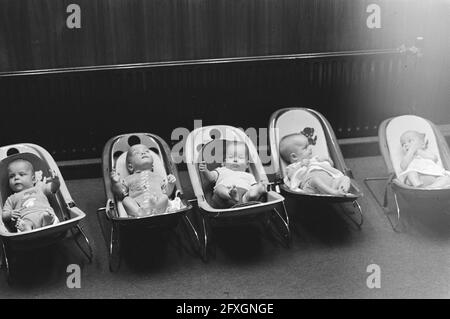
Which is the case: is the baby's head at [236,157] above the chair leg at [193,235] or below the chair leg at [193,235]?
above

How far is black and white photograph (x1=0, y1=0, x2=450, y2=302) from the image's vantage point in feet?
12.1

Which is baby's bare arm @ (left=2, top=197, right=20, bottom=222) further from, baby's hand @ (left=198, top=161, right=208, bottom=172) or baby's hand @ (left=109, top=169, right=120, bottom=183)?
baby's hand @ (left=198, top=161, right=208, bottom=172)

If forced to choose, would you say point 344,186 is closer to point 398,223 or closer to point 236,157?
point 398,223

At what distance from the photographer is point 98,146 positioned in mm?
5113

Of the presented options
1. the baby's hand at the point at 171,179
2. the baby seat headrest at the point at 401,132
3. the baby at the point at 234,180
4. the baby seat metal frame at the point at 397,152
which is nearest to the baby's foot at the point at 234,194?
the baby at the point at 234,180

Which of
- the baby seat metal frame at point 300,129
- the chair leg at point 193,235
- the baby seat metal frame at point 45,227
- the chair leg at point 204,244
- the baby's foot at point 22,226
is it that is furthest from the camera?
the baby seat metal frame at point 300,129

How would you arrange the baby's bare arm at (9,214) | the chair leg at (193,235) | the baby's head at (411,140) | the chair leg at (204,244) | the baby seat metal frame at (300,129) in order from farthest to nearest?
the baby's head at (411,140), the baby seat metal frame at (300,129), the chair leg at (193,235), the chair leg at (204,244), the baby's bare arm at (9,214)

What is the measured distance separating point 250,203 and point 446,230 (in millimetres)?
1355

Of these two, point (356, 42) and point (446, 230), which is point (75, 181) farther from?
point (446, 230)

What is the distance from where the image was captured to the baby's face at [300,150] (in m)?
4.41

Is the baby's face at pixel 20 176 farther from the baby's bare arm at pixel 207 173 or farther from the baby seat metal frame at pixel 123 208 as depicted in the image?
the baby's bare arm at pixel 207 173

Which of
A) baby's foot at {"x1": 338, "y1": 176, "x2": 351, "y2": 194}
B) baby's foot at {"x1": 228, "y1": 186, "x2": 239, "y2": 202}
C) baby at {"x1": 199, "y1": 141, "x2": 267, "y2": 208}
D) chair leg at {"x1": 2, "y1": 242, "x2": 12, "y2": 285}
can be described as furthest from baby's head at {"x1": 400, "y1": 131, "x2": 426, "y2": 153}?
chair leg at {"x1": 2, "y1": 242, "x2": 12, "y2": 285}

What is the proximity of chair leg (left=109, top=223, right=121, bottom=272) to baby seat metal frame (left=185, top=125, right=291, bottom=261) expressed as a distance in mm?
541

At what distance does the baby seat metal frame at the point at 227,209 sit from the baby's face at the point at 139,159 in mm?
266
